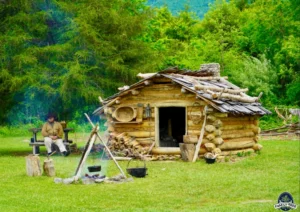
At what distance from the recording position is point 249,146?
2289 centimetres

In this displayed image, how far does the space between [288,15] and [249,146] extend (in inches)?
717

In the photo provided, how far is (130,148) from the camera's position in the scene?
21812mm

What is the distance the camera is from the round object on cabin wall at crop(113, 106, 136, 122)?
2230 cm

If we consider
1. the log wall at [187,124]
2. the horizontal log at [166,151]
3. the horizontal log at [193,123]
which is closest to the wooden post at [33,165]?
the log wall at [187,124]

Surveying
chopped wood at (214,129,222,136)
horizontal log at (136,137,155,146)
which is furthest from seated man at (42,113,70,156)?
chopped wood at (214,129,222,136)

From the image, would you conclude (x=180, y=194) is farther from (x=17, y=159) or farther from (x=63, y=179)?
(x=17, y=159)

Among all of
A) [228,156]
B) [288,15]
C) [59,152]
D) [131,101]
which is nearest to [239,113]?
[228,156]

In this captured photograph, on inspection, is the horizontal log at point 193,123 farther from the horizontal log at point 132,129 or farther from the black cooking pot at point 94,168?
the black cooking pot at point 94,168

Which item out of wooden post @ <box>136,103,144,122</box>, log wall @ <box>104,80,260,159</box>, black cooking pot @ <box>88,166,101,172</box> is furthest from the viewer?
wooden post @ <box>136,103,144,122</box>

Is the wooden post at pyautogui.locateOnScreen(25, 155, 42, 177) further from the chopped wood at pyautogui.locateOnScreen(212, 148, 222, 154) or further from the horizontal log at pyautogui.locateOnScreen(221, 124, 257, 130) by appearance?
the horizontal log at pyautogui.locateOnScreen(221, 124, 257, 130)

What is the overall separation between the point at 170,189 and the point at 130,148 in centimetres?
751

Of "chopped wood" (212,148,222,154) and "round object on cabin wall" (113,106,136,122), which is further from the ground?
"round object on cabin wall" (113,106,136,122)

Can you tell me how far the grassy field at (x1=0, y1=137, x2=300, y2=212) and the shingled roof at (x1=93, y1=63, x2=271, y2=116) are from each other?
2.05 metres

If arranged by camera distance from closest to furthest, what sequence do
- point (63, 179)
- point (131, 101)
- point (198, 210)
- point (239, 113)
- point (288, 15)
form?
point (198, 210)
point (63, 179)
point (239, 113)
point (131, 101)
point (288, 15)
